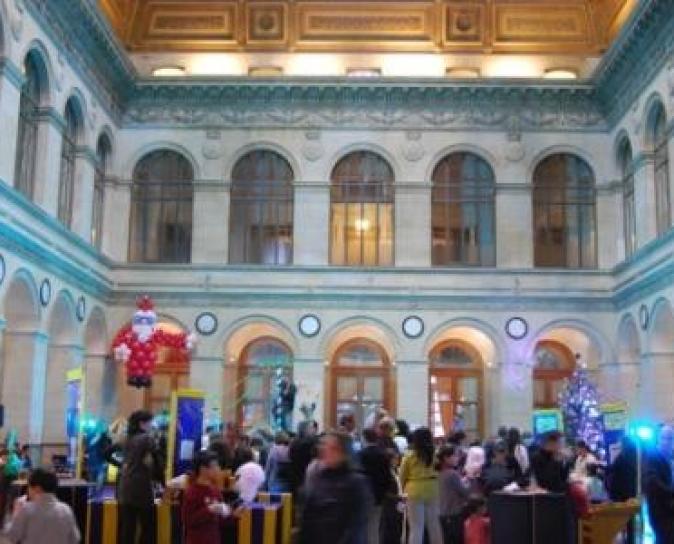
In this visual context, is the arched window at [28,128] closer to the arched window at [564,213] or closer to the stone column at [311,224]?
the stone column at [311,224]

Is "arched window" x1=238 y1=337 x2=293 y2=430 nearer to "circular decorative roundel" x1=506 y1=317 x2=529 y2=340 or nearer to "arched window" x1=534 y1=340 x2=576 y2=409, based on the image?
"circular decorative roundel" x1=506 y1=317 x2=529 y2=340

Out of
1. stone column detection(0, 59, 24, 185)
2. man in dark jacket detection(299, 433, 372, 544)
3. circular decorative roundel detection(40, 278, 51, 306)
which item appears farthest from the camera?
circular decorative roundel detection(40, 278, 51, 306)

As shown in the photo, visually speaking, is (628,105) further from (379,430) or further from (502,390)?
(379,430)

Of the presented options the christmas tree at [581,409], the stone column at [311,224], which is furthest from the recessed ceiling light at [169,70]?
the christmas tree at [581,409]

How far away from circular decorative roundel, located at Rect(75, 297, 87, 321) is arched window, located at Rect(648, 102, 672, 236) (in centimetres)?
1498

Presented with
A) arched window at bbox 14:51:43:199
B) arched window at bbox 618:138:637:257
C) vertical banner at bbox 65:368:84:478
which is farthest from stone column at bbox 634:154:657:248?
vertical banner at bbox 65:368:84:478

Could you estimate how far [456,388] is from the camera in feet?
102

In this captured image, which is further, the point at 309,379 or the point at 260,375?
the point at 260,375

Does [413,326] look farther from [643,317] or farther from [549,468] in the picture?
[549,468]

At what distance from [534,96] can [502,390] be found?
8.67 m

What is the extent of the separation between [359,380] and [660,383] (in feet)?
29.7

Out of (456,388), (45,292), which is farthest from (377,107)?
(45,292)

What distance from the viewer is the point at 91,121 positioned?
27844mm

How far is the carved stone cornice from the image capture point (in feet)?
99.4
